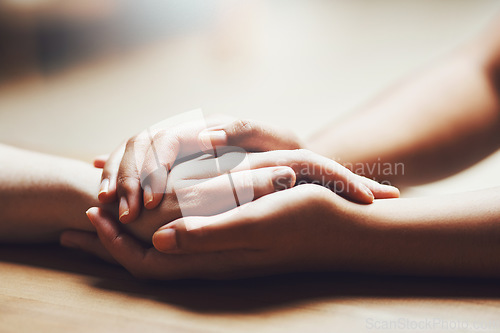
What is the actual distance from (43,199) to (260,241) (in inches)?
12.7

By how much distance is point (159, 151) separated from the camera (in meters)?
0.52

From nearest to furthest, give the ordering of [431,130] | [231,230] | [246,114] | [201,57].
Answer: [231,230], [431,130], [246,114], [201,57]

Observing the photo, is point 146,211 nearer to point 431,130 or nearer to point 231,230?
point 231,230

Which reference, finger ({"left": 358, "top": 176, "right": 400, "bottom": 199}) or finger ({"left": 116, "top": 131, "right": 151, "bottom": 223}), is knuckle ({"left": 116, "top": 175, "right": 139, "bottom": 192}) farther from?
finger ({"left": 358, "top": 176, "right": 400, "bottom": 199})

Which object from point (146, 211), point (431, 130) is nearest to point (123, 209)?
point (146, 211)

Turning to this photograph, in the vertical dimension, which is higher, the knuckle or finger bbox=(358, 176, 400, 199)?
the knuckle

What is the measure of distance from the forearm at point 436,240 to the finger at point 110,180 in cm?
29

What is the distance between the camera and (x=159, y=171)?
1.66 feet

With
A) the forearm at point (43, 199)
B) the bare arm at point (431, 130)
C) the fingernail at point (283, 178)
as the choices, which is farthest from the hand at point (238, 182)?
the bare arm at point (431, 130)

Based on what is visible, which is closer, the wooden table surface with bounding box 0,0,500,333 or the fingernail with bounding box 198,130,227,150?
the wooden table surface with bounding box 0,0,500,333

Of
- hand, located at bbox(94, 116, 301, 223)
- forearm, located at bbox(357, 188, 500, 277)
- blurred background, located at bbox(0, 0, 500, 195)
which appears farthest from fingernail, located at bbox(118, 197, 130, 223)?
blurred background, located at bbox(0, 0, 500, 195)

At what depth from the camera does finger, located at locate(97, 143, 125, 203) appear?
0.51m

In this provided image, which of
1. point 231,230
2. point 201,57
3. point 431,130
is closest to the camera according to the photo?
point 231,230

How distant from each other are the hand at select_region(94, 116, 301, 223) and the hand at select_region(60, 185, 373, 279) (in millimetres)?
44
